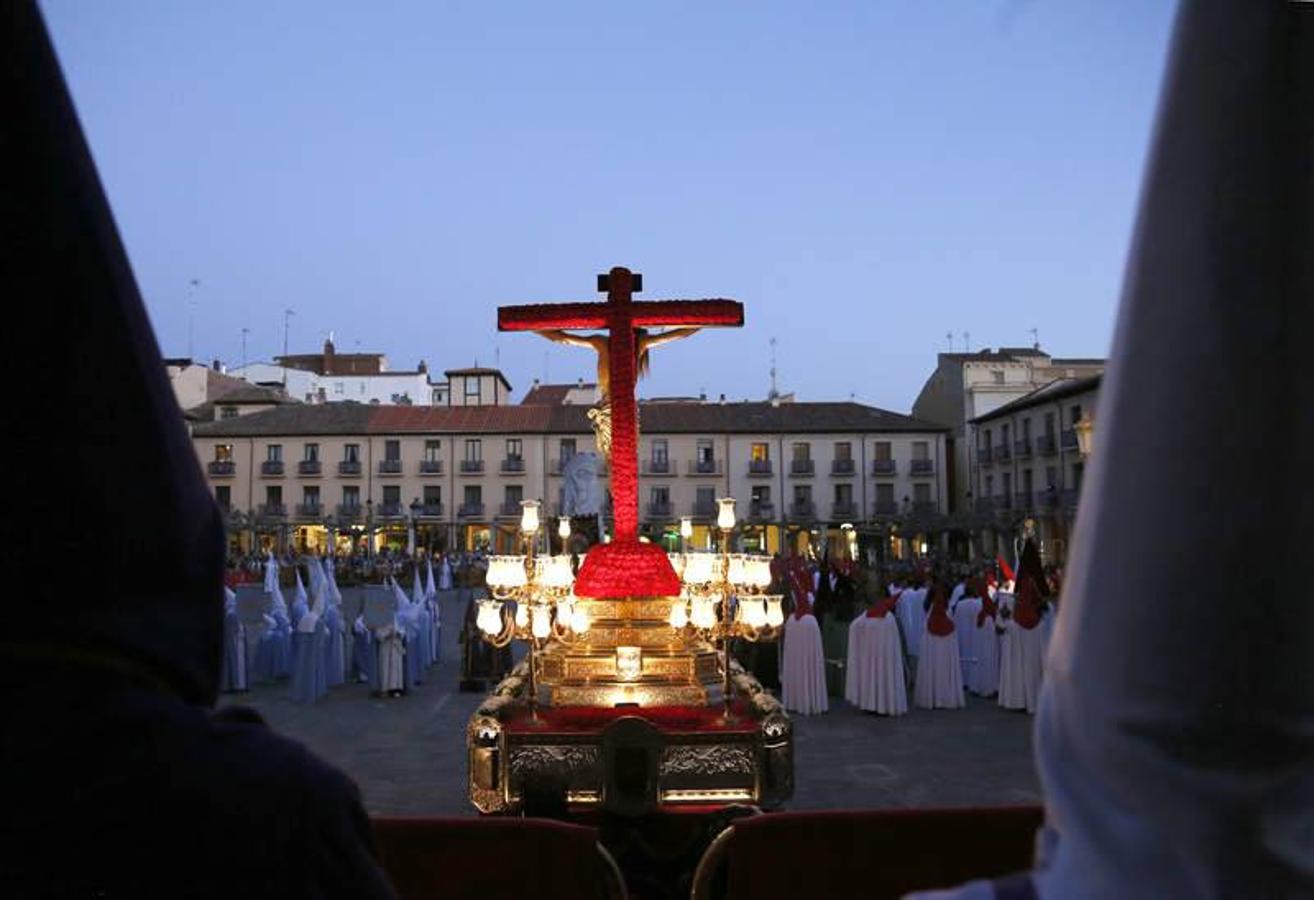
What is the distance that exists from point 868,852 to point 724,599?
4.29m

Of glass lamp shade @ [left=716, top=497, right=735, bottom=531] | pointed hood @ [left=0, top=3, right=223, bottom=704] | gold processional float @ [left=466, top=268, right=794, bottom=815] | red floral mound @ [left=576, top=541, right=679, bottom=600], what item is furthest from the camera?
red floral mound @ [left=576, top=541, right=679, bottom=600]

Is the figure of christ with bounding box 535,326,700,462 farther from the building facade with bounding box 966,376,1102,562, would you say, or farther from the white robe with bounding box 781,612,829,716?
the building facade with bounding box 966,376,1102,562

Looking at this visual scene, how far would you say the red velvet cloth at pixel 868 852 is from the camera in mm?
3717

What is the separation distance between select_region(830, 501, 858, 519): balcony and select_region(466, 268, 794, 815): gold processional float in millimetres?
44195

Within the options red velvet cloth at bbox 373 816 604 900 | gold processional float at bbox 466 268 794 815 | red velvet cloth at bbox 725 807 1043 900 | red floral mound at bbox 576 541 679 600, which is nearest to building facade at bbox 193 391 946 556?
gold processional float at bbox 466 268 794 815

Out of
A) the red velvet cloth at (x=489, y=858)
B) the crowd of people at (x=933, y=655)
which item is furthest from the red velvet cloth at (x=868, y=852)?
the crowd of people at (x=933, y=655)

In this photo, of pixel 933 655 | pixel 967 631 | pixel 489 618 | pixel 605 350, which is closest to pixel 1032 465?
pixel 967 631

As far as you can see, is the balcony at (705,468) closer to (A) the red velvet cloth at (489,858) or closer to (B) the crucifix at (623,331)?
(B) the crucifix at (623,331)

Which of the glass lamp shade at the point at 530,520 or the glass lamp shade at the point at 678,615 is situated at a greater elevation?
the glass lamp shade at the point at 530,520

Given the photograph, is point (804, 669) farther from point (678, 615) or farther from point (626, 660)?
point (626, 660)

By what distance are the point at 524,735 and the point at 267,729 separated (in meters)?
5.96

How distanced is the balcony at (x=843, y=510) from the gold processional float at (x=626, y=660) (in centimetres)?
4420

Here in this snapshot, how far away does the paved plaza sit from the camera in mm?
8828

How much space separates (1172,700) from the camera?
0.83 metres
